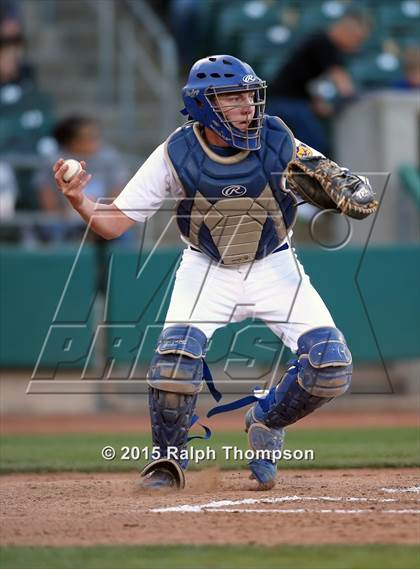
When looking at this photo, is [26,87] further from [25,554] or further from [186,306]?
[25,554]

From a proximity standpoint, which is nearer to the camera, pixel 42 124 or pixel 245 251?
pixel 245 251

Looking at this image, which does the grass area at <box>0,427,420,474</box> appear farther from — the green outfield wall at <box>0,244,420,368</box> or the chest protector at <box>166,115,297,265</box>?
the chest protector at <box>166,115,297,265</box>

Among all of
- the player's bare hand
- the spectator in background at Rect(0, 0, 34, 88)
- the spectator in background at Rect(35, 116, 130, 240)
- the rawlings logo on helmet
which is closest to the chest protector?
the rawlings logo on helmet

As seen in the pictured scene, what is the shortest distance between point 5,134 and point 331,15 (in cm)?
490

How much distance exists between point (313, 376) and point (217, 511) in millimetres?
1023

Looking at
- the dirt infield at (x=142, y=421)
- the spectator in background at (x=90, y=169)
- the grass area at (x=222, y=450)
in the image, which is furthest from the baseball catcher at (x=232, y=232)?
the spectator in background at (x=90, y=169)

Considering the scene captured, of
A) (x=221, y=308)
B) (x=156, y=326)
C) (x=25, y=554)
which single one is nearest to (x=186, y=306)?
(x=221, y=308)

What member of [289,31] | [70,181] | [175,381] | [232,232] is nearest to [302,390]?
[175,381]

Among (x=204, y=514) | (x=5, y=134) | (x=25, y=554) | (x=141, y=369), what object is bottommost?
(x=141, y=369)

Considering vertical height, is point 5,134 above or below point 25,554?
below

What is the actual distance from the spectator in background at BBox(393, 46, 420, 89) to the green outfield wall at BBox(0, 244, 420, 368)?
2.72 meters

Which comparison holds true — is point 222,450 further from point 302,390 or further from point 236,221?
point 236,221

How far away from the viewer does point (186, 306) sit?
6629 millimetres

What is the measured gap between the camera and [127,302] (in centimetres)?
1291
